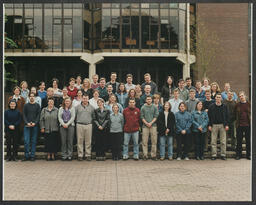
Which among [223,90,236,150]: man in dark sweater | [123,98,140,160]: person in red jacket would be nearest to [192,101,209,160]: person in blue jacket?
[223,90,236,150]: man in dark sweater

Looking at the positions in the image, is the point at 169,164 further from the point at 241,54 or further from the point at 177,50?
the point at 241,54

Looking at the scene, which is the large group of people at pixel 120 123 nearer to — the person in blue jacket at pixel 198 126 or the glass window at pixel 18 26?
the person in blue jacket at pixel 198 126

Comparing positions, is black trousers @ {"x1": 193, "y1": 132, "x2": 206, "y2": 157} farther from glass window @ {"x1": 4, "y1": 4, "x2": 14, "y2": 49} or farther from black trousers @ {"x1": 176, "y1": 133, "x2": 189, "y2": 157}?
glass window @ {"x1": 4, "y1": 4, "x2": 14, "y2": 49}

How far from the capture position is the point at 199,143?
1334 cm

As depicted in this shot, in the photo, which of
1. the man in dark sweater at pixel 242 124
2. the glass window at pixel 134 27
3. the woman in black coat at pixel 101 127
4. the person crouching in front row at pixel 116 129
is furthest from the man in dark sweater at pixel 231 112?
the glass window at pixel 134 27

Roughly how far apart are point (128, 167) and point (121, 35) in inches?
815

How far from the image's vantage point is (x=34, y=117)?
1318 cm

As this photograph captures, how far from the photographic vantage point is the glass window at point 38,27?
31188mm

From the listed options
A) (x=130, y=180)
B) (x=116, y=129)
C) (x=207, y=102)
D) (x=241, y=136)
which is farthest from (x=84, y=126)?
(x=241, y=136)

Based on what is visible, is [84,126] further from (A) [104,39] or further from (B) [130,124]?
(A) [104,39]

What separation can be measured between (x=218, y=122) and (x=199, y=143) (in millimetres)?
1036

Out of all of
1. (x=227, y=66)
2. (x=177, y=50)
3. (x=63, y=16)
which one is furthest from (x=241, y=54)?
(x=63, y=16)

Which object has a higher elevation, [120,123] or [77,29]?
[77,29]

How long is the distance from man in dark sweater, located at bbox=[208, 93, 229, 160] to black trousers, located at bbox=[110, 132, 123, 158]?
3265 millimetres
